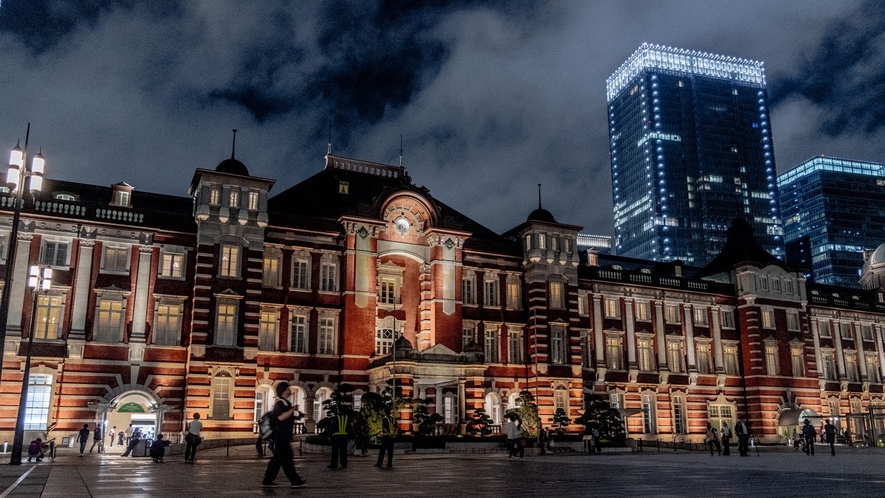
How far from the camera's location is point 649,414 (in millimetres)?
56094

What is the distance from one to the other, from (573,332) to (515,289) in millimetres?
4808

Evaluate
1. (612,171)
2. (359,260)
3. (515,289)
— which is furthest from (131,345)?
(612,171)

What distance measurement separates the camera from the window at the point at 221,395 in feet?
135

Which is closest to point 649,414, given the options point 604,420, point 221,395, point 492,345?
point 604,420

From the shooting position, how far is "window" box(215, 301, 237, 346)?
1657 inches

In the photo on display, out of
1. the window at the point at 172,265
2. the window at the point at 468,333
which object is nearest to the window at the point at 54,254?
the window at the point at 172,265

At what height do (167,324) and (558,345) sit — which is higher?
(167,324)

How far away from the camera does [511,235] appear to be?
55062mm

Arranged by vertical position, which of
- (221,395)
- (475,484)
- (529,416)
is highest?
(221,395)

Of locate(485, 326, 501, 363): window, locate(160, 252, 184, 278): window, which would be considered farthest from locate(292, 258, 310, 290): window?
locate(485, 326, 501, 363): window

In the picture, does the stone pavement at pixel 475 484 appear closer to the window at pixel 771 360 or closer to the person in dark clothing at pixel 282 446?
the person in dark clothing at pixel 282 446

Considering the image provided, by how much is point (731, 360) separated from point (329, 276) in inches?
1290

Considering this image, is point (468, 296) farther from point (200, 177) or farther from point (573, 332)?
point (200, 177)

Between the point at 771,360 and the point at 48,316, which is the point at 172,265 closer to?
the point at 48,316
